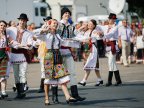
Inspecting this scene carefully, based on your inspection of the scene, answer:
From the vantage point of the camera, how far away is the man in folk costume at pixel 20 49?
14000mm

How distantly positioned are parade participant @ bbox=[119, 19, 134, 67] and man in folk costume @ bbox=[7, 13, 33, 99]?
9934 mm

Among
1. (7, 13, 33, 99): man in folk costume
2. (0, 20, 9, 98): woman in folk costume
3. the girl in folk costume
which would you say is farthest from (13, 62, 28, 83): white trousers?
the girl in folk costume

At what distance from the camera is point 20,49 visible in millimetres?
14086

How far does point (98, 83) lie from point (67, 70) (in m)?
3.79

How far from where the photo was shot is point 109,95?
45.9ft

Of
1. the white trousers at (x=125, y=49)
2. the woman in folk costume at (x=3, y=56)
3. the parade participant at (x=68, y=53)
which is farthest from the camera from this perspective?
the white trousers at (x=125, y=49)

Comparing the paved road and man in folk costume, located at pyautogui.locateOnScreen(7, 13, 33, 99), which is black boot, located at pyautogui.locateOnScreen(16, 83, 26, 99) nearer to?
man in folk costume, located at pyautogui.locateOnScreen(7, 13, 33, 99)

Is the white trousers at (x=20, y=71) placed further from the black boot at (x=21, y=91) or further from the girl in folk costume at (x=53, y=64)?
the girl in folk costume at (x=53, y=64)

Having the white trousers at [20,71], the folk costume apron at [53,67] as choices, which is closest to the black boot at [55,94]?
the folk costume apron at [53,67]

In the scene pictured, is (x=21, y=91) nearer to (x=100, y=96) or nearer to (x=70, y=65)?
(x=70, y=65)

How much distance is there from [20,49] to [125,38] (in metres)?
10.6

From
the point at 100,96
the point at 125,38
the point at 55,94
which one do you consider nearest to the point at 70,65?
the point at 55,94

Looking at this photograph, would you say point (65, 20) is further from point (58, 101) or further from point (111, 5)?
point (111, 5)

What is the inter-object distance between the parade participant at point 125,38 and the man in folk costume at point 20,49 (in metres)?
9.93
